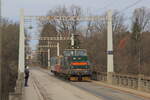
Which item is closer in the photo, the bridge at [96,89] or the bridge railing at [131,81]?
the bridge at [96,89]

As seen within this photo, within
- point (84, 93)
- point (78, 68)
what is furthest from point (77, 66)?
point (84, 93)

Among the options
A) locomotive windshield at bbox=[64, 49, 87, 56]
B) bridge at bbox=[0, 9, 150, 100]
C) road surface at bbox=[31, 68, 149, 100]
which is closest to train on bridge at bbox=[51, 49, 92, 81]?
locomotive windshield at bbox=[64, 49, 87, 56]

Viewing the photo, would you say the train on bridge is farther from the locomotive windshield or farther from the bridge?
the bridge

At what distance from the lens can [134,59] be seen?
5656cm

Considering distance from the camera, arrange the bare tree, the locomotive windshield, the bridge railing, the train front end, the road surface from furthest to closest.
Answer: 1. the bare tree
2. the locomotive windshield
3. the train front end
4. the bridge railing
5. the road surface

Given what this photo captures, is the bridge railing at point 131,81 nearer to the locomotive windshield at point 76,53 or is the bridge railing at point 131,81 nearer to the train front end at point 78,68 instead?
the train front end at point 78,68

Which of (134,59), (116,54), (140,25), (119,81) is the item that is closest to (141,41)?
(140,25)

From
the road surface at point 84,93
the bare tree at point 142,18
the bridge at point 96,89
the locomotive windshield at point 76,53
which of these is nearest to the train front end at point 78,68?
the locomotive windshield at point 76,53

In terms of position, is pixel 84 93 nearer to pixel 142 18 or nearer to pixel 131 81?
pixel 131 81

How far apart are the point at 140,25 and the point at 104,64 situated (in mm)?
22041

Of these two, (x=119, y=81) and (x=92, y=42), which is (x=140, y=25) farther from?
(x=119, y=81)

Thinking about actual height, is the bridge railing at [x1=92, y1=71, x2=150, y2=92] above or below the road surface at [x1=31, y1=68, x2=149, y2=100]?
above

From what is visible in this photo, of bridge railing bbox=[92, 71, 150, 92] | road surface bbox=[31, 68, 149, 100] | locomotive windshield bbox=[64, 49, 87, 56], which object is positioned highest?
locomotive windshield bbox=[64, 49, 87, 56]

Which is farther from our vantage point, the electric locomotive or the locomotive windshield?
the locomotive windshield
